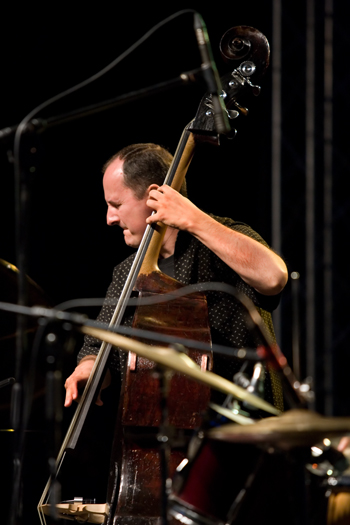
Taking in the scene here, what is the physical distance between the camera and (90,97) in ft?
13.5

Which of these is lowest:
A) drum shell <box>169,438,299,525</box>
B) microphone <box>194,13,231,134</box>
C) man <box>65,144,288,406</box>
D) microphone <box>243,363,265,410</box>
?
drum shell <box>169,438,299,525</box>

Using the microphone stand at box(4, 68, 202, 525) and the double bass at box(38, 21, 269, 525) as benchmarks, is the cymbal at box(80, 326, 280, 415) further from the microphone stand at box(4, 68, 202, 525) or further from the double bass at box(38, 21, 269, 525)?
the double bass at box(38, 21, 269, 525)

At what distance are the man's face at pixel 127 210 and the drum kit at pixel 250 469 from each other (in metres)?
1.20

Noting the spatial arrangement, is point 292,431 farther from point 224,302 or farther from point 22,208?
point 224,302

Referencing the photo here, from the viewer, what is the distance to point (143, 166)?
3082 mm

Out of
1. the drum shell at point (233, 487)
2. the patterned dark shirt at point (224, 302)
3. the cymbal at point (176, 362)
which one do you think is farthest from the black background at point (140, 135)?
the cymbal at point (176, 362)

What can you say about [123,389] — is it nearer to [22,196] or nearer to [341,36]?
[22,196]

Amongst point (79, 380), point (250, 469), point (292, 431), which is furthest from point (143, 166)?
point (292, 431)

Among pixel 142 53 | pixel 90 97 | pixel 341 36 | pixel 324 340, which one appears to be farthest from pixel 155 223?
pixel 341 36

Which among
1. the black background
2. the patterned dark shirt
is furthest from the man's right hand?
the black background

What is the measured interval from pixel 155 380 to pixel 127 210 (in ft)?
2.79

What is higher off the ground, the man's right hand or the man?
the man

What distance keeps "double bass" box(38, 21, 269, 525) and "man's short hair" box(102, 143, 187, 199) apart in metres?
0.32

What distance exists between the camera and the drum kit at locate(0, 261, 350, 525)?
61.2 inches
